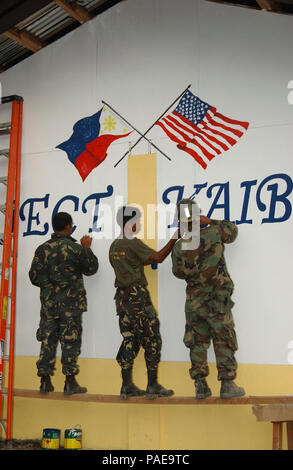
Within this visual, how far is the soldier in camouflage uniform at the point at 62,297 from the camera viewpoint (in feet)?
19.8

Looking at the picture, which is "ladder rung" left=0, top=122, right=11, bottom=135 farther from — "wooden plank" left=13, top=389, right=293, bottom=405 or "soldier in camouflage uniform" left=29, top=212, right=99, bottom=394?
"wooden plank" left=13, top=389, right=293, bottom=405

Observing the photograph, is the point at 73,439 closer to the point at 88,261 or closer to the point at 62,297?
the point at 62,297

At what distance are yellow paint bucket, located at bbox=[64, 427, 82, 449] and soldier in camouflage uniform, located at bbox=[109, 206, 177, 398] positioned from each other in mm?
750

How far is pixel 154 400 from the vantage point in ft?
18.4

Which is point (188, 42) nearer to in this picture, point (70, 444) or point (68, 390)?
point (68, 390)

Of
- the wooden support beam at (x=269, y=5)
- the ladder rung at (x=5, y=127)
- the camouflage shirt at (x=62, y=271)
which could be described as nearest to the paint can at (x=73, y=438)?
the camouflage shirt at (x=62, y=271)

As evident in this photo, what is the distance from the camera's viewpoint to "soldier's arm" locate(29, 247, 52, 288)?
6.14 metres

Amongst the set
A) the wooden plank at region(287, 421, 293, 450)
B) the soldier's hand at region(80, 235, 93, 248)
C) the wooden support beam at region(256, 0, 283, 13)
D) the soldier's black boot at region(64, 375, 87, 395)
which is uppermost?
the wooden support beam at region(256, 0, 283, 13)

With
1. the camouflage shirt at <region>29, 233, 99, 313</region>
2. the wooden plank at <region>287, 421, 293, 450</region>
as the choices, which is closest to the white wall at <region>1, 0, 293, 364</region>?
the camouflage shirt at <region>29, 233, 99, 313</region>

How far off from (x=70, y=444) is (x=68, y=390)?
1.88 feet

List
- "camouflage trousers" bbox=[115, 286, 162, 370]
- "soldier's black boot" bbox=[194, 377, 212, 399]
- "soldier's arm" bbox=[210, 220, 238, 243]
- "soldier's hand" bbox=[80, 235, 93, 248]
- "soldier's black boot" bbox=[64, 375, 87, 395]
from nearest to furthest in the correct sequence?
"soldier's black boot" bbox=[194, 377, 212, 399] < "soldier's arm" bbox=[210, 220, 238, 243] < "camouflage trousers" bbox=[115, 286, 162, 370] < "soldier's black boot" bbox=[64, 375, 87, 395] < "soldier's hand" bbox=[80, 235, 93, 248]

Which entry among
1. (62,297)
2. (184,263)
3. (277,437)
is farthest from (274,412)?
(62,297)

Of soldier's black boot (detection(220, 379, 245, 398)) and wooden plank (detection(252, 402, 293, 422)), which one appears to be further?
soldier's black boot (detection(220, 379, 245, 398))
